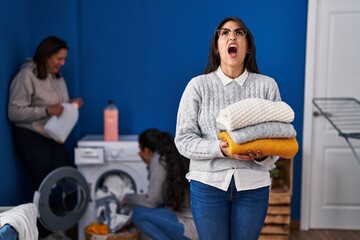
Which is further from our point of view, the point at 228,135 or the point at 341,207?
the point at 341,207

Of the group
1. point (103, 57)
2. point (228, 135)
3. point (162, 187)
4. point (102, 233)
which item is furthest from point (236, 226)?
point (103, 57)

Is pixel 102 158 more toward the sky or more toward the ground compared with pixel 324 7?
more toward the ground

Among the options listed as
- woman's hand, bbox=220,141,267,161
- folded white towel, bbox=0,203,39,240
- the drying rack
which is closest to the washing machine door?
folded white towel, bbox=0,203,39,240

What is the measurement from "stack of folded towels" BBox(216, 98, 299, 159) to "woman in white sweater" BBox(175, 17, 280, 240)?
4 centimetres

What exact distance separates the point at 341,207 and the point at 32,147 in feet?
8.17

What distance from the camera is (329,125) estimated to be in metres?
3.83

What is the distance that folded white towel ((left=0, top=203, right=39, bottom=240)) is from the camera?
84.1 inches

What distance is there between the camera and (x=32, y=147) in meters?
3.18

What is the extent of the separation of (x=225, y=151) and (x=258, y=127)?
0.14 metres

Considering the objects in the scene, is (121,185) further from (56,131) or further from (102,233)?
(56,131)

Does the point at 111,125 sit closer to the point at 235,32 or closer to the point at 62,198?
the point at 62,198

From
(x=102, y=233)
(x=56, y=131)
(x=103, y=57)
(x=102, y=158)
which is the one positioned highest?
(x=103, y=57)

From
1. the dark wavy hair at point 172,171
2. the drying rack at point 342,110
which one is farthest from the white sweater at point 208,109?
the drying rack at point 342,110

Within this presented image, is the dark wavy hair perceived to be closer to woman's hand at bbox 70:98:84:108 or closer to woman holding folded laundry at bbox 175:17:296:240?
woman's hand at bbox 70:98:84:108
